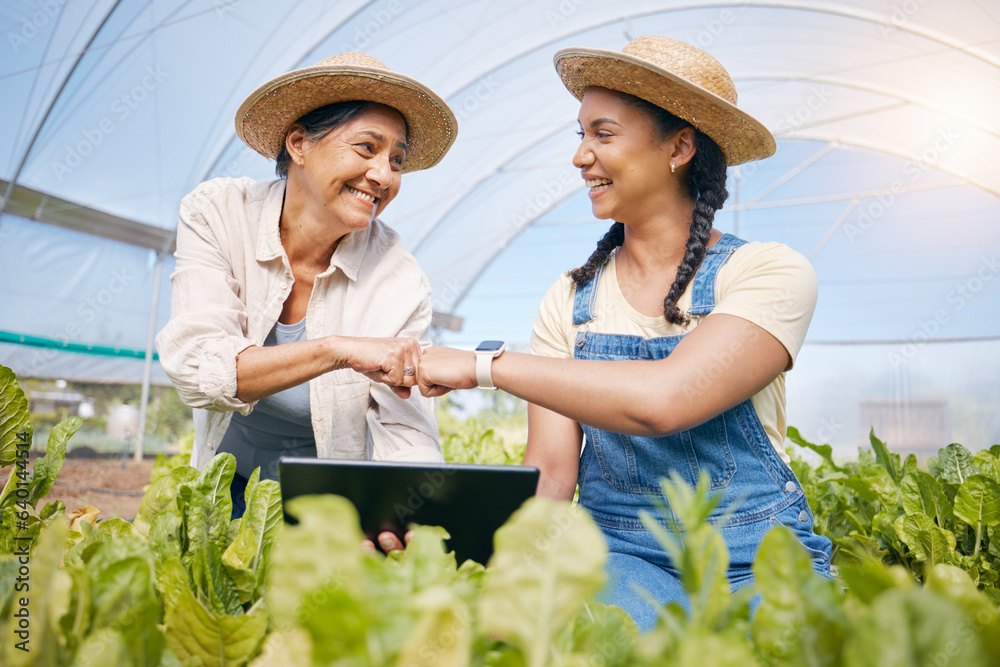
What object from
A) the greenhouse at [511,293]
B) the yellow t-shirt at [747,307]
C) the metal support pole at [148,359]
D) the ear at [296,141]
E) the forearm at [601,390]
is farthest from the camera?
the metal support pole at [148,359]

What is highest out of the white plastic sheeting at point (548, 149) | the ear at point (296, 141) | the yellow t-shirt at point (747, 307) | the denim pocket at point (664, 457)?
the white plastic sheeting at point (548, 149)

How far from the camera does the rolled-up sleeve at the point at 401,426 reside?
1.79 meters

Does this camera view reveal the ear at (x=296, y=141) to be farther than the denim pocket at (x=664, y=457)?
Yes

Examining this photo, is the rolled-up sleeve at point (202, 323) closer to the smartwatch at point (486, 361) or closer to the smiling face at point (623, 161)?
the smartwatch at point (486, 361)

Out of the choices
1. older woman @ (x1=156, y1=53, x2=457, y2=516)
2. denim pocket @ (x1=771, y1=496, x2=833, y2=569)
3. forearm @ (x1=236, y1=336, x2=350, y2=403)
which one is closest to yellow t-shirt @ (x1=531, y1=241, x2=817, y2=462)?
denim pocket @ (x1=771, y1=496, x2=833, y2=569)

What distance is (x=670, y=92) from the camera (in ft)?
5.11

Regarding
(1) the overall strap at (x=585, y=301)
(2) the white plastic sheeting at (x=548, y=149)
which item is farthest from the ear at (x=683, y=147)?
(2) the white plastic sheeting at (x=548, y=149)

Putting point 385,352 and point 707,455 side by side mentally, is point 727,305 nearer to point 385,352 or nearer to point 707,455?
point 707,455

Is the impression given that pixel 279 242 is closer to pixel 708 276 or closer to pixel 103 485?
pixel 708 276

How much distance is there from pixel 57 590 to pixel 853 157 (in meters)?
9.79

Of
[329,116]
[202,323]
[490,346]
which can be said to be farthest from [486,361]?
[329,116]

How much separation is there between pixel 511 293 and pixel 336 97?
403 inches

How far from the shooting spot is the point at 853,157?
28.3ft

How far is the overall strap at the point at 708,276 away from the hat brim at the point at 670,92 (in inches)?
11.7
